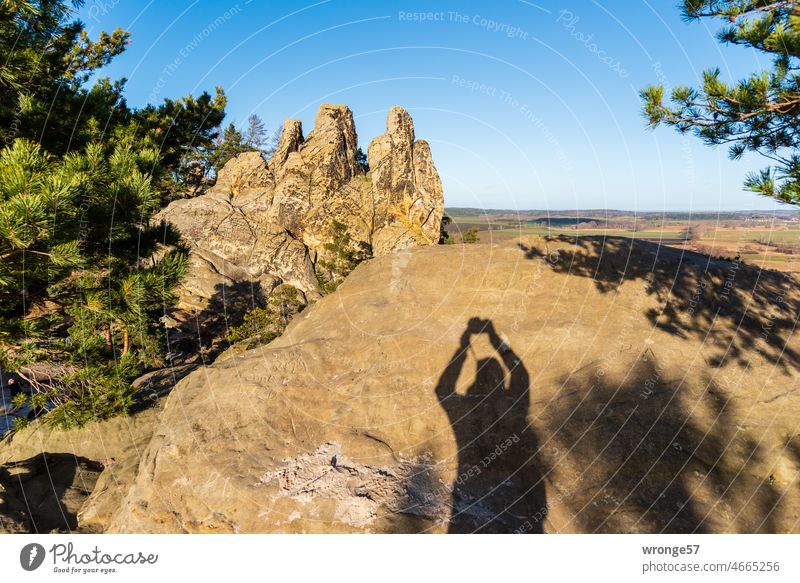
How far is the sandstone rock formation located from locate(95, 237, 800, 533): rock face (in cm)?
4

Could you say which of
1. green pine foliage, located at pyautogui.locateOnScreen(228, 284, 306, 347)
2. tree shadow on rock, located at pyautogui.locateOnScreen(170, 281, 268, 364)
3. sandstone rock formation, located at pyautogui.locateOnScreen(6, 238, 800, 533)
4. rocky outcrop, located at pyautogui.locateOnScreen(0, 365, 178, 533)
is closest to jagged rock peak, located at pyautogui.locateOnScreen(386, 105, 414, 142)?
green pine foliage, located at pyautogui.locateOnScreen(228, 284, 306, 347)

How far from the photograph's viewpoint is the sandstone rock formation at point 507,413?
7.82 m

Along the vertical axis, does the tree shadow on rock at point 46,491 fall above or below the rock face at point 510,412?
below

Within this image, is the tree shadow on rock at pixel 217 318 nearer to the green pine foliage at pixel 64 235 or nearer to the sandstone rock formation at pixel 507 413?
the sandstone rock formation at pixel 507 413

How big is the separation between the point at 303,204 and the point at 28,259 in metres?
37.9

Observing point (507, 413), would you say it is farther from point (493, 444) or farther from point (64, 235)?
point (64, 235)

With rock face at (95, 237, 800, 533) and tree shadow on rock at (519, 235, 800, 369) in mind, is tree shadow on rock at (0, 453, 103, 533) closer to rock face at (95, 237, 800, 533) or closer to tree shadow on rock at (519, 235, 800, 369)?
rock face at (95, 237, 800, 533)

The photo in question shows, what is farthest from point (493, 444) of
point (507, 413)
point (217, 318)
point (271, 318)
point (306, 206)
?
point (306, 206)

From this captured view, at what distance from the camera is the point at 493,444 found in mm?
9625

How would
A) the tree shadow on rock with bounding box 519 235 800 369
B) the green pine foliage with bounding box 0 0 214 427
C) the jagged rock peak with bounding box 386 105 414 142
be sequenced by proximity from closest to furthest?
the green pine foliage with bounding box 0 0 214 427
the tree shadow on rock with bounding box 519 235 800 369
the jagged rock peak with bounding box 386 105 414 142

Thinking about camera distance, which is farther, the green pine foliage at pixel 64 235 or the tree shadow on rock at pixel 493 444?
the tree shadow on rock at pixel 493 444

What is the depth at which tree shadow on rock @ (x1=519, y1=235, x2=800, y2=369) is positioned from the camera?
11102 millimetres

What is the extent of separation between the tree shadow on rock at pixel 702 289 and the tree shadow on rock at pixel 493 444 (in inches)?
184

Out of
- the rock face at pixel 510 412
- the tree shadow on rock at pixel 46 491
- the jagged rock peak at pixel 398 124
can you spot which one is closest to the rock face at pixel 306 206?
the jagged rock peak at pixel 398 124
